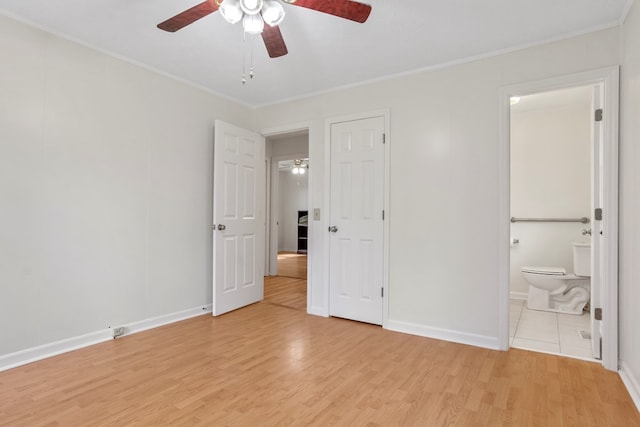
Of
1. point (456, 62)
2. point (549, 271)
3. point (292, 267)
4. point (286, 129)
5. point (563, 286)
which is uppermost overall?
point (456, 62)

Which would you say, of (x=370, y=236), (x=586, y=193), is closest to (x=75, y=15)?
(x=370, y=236)

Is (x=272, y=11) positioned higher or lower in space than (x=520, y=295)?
higher

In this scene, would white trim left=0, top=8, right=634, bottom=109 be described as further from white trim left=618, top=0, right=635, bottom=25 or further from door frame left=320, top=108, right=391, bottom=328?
door frame left=320, top=108, right=391, bottom=328

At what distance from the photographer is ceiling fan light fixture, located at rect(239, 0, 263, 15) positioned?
175 centimetres

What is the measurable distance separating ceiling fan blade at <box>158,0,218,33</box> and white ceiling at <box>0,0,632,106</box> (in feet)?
1.08

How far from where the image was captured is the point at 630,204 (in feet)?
7.02

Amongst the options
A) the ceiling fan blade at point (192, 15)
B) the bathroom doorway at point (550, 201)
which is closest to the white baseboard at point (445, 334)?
the bathroom doorway at point (550, 201)

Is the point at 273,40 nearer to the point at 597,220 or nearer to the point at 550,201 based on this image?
the point at 597,220

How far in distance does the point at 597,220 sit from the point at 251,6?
2.69 m

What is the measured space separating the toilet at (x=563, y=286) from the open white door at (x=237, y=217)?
321 cm

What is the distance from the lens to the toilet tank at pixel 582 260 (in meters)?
3.74

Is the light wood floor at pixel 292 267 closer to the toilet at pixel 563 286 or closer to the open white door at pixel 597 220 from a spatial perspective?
the toilet at pixel 563 286

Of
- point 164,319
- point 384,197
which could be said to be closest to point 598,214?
point 384,197

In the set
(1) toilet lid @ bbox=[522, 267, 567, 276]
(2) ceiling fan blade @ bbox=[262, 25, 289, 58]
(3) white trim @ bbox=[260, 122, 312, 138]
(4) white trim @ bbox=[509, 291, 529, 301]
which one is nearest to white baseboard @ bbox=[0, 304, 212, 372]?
(3) white trim @ bbox=[260, 122, 312, 138]
